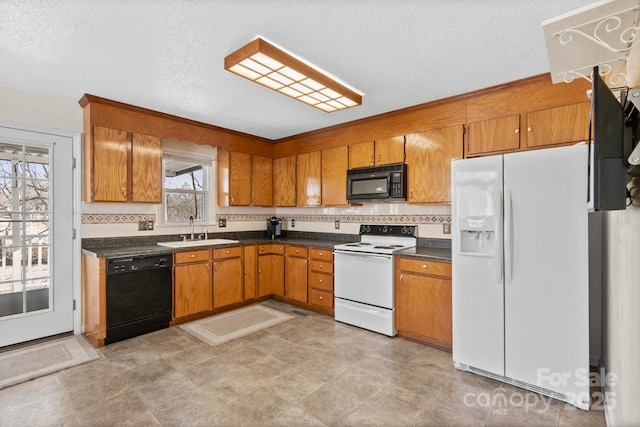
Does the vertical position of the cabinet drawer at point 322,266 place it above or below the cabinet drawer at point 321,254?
below

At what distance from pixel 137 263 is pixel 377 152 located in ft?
9.64

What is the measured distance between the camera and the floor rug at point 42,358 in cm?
246

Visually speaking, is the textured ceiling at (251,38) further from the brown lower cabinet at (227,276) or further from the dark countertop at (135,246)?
the brown lower cabinet at (227,276)

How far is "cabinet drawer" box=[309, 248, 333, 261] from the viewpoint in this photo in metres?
3.88

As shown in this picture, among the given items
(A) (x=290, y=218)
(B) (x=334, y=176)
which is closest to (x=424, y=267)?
(B) (x=334, y=176)

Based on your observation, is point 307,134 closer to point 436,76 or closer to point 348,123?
point 348,123

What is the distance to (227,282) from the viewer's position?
3975 mm

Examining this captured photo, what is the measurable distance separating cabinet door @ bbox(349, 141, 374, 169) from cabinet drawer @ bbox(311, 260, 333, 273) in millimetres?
1291

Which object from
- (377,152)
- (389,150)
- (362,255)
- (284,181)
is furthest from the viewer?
(284,181)

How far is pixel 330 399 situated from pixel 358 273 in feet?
4.94

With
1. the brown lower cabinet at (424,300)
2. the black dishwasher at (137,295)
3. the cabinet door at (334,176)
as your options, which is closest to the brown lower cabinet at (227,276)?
the black dishwasher at (137,295)

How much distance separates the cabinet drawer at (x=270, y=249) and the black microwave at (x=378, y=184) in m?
1.26

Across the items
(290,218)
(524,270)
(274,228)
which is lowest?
(524,270)

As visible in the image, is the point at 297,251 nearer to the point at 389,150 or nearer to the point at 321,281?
the point at 321,281
